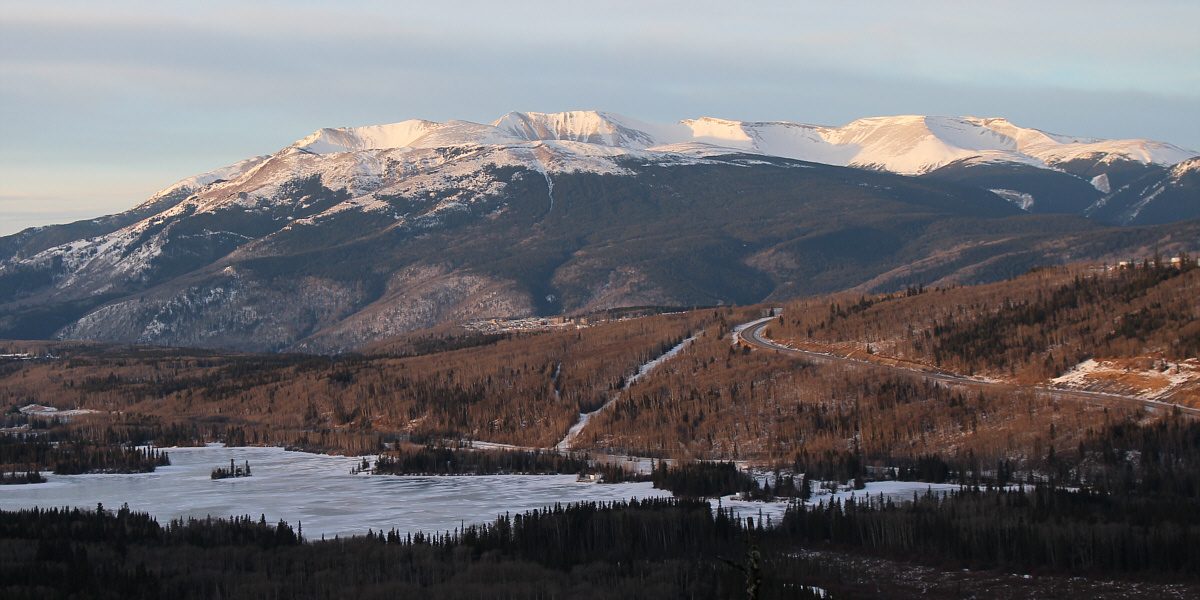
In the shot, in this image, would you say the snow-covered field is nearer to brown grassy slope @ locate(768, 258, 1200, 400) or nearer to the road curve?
the road curve

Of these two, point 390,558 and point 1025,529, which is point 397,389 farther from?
point 1025,529

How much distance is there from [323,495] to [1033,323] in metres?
51.7

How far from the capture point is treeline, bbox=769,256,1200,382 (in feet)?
245

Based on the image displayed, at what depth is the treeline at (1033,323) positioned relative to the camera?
74688mm

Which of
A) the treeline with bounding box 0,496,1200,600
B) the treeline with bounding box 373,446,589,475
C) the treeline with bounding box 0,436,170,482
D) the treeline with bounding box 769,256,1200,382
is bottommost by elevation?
the treeline with bounding box 0,496,1200,600

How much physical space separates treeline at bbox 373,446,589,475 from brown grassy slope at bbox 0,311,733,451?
12.3 metres

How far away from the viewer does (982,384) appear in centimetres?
7550

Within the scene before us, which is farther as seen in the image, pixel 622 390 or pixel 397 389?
pixel 397 389

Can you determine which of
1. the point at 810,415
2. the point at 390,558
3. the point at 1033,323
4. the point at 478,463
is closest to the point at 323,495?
the point at 478,463

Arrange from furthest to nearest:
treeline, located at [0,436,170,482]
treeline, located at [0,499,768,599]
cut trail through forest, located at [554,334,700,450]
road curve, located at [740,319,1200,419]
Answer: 1. cut trail through forest, located at [554,334,700,450]
2. treeline, located at [0,436,170,482]
3. road curve, located at [740,319,1200,419]
4. treeline, located at [0,499,768,599]

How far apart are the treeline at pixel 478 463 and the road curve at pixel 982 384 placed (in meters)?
23.6

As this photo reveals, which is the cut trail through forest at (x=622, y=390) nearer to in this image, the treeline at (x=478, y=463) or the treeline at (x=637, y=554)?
the treeline at (x=478, y=463)

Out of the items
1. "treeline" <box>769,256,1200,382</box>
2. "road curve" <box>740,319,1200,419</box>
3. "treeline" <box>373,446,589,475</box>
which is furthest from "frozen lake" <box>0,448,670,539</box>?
"treeline" <box>769,256,1200,382</box>

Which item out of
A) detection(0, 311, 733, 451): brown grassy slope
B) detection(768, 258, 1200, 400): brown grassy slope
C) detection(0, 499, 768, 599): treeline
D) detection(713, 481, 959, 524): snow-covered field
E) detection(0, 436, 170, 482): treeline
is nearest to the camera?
detection(0, 499, 768, 599): treeline
